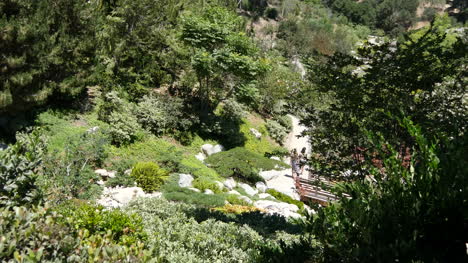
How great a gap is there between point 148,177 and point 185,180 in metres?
1.33

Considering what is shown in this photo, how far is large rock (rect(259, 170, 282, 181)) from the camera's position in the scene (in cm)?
1307

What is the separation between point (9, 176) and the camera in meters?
3.15

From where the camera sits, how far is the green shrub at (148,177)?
27.4 ft

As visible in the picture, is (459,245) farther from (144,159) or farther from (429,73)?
(144,159)

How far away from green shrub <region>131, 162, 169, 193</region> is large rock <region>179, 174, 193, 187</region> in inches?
26.6

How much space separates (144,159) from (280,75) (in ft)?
44.5

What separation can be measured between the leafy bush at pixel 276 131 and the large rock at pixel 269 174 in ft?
15.8

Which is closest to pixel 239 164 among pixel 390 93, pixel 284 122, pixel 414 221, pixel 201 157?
pixel 201 157

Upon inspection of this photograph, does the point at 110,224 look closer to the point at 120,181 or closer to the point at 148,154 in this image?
the point at 120,181

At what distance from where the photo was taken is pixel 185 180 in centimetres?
944

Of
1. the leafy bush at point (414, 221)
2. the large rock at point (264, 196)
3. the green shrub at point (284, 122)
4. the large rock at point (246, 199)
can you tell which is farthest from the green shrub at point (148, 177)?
the green shrub at point (284, 122)

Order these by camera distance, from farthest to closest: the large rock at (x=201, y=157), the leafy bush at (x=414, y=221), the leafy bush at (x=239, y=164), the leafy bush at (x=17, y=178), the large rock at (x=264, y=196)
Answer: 1. the large rock at (x=201, y=157)
2. the leafy bush at (x=239, y=164)
3. the large rock at (x=264, y=196)
4. the leafy bush at (x=17, y=178)
5. the leafy bush at (x=414, y=221)

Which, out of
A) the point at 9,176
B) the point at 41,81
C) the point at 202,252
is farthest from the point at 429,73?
the point at 41,81

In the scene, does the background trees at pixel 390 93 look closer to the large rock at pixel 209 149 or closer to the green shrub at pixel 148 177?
the green shrub at pixel 148 177
